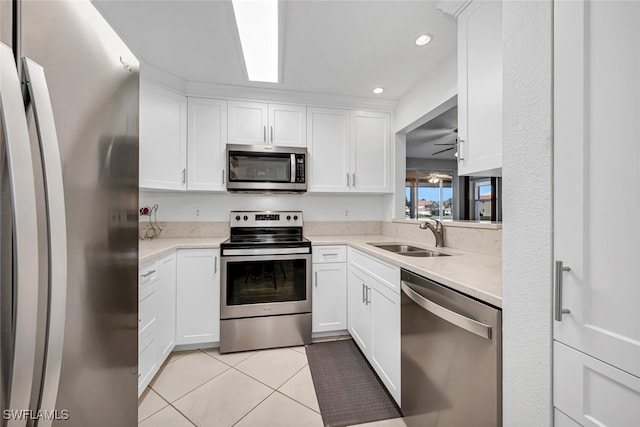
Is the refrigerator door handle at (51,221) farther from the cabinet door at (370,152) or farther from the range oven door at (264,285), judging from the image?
the cabinet door at (370,152)

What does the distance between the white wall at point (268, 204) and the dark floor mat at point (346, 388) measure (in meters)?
1.45

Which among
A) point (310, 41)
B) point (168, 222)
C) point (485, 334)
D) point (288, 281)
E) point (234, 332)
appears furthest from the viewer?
point (168, 222)

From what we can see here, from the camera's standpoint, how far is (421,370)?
1268 millimetres

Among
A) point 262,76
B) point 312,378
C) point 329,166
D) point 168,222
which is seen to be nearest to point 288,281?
point 312,378

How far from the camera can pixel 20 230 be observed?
0.43 meters

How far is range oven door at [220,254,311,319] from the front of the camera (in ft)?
7.39

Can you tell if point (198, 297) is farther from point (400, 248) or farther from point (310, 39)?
point (310, 39)

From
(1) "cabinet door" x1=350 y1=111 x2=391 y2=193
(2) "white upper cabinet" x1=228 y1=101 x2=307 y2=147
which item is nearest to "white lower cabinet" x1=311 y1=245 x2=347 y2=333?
(1) "cabinet door" x1=350 y1=111 x2=391 y2=193

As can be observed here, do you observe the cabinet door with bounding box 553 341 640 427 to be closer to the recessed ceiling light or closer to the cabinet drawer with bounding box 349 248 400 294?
the cabinet drawer with bounding box 349 248 400 294

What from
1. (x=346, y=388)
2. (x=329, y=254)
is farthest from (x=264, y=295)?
(x=346, y=388)

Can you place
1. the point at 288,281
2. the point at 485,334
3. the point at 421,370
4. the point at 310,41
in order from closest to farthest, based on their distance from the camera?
the point at 485,334 < the point at 421,370 < the point at 310,41 < the point at 288,281

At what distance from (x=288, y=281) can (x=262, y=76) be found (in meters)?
1.94

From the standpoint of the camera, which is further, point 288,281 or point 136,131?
point 288,281

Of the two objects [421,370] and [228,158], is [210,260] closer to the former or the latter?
[228,158]
